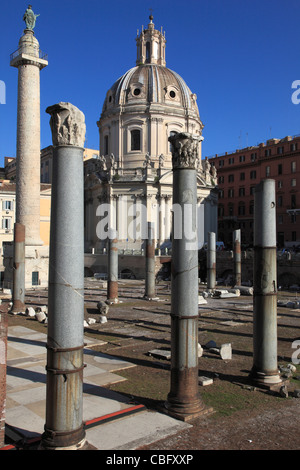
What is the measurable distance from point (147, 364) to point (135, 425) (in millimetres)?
4775

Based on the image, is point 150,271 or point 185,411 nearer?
point 185,411

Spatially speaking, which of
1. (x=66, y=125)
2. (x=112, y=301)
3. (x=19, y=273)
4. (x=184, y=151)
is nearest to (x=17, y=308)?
(x=19, y=273)

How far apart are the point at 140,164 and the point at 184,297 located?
45439 mm

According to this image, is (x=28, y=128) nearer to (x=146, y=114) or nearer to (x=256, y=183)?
(x=146, y=114)

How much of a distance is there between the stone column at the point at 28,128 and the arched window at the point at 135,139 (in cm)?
2373

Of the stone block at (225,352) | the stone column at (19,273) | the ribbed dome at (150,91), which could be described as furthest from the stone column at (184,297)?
the ribbed dome at (150,91)

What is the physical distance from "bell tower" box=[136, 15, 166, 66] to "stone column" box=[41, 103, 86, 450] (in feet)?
182

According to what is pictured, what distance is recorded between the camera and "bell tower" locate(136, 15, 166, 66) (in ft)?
195

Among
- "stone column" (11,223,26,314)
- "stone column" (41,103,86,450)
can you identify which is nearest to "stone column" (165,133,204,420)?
"stone column" (41,103,86,450)

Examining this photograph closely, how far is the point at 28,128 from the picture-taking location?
31.6 metres

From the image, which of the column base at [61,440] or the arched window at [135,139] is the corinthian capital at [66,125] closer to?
the column base at [61,440]

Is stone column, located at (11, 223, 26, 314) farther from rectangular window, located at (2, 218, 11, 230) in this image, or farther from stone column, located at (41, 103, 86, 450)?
rectangular window, located at (2, 218, 11, 230)

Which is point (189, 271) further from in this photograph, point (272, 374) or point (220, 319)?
point (220, 319)

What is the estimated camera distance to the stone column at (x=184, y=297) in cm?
905
